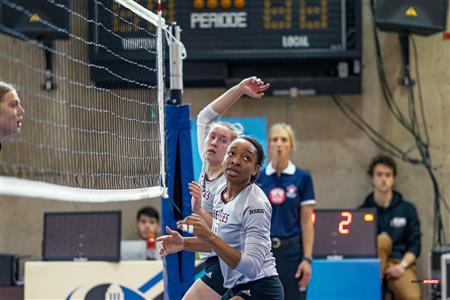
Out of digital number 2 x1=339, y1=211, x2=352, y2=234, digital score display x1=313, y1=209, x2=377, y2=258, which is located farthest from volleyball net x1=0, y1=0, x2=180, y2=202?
digital number 2 x1=339, y1=211, x2=352, y2=234

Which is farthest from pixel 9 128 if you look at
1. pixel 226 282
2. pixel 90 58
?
pixel 90 58

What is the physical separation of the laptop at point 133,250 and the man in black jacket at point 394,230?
234 cm

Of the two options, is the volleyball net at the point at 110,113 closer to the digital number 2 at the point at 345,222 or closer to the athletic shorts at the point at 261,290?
the athletic shorts at the point at 261,290

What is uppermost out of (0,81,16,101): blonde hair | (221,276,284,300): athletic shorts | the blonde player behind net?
(0,81,16,101): blonde hair

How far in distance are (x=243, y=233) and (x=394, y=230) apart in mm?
5056

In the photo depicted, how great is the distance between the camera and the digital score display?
31.6ft

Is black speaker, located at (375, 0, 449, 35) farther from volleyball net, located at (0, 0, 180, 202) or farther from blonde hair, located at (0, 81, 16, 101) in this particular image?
blonde hair, located at (0, 81, 16, 101)

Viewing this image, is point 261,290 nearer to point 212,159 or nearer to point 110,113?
point 212,159

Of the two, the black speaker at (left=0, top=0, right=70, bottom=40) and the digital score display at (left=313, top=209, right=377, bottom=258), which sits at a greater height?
the black speaker at (left=0, top=0, right=70, bottom=40)

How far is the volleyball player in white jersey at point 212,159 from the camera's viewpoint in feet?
19.9

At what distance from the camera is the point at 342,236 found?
965cm

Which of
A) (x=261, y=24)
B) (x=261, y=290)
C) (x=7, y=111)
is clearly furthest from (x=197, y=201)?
(x=261, y=24)

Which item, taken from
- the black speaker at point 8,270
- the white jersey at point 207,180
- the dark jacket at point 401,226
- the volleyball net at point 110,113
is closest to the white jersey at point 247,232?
A: the white jersey at point 207,180

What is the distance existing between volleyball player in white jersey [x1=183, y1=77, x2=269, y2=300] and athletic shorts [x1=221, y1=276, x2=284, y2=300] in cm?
58
